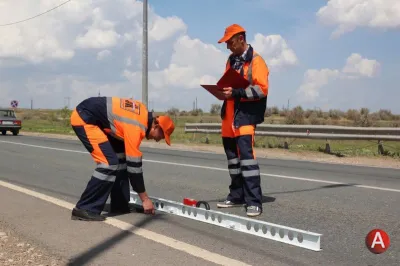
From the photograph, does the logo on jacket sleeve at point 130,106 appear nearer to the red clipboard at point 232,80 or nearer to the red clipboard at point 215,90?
the red clipboard at point 215,90

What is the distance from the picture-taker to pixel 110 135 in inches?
225

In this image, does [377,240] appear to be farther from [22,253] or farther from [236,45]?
[236,45]

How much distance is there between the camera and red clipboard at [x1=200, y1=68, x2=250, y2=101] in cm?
546

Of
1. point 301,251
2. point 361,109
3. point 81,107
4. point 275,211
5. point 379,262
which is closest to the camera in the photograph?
point 379,262

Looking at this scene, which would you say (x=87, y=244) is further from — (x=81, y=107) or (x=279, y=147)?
(x=279, y=147)

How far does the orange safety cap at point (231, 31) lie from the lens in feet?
18.4

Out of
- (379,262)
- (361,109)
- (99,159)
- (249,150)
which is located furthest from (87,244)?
(361,109)

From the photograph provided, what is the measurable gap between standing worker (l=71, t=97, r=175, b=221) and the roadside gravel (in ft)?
2.91

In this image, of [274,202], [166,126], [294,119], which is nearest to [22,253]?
[166,126]

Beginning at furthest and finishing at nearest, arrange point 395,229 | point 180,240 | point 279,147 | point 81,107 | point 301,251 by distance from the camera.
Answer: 1. point 279,147
2. point 81,107
3. point 395,229
4. point 180,240
5. point 301,251

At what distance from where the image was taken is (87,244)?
4.54 meters

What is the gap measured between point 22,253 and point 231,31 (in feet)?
10.6

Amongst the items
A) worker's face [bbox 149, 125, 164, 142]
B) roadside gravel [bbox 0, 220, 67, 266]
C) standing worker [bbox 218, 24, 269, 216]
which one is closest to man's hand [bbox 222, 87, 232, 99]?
standing worker [bbox 218, 24, 269, 216]

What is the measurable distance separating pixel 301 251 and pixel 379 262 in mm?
648
